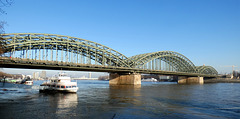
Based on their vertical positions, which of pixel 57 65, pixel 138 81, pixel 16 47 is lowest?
pixel 138 81

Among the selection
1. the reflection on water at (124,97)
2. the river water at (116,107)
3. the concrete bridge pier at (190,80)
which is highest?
the river water at (116,107)

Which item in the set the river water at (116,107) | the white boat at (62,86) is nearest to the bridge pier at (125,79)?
the white boat at (62,86)

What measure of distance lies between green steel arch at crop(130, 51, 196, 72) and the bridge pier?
30.4ft

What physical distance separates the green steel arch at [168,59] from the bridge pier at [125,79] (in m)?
9.28

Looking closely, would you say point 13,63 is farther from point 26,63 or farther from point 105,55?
point 105,55

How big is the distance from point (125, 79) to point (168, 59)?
50511mm

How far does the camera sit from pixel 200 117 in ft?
68.2

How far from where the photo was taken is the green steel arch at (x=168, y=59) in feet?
391

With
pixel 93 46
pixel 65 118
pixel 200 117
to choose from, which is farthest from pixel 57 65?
pixel 200 117

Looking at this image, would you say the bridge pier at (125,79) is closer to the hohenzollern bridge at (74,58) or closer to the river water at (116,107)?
the hohenzollern bridge at (74,58)

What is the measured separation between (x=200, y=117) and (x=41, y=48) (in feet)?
241

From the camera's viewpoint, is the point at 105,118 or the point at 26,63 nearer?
the point at 105,118

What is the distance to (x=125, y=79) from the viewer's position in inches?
4237

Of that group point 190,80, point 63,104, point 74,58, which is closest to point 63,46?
point 74,58
